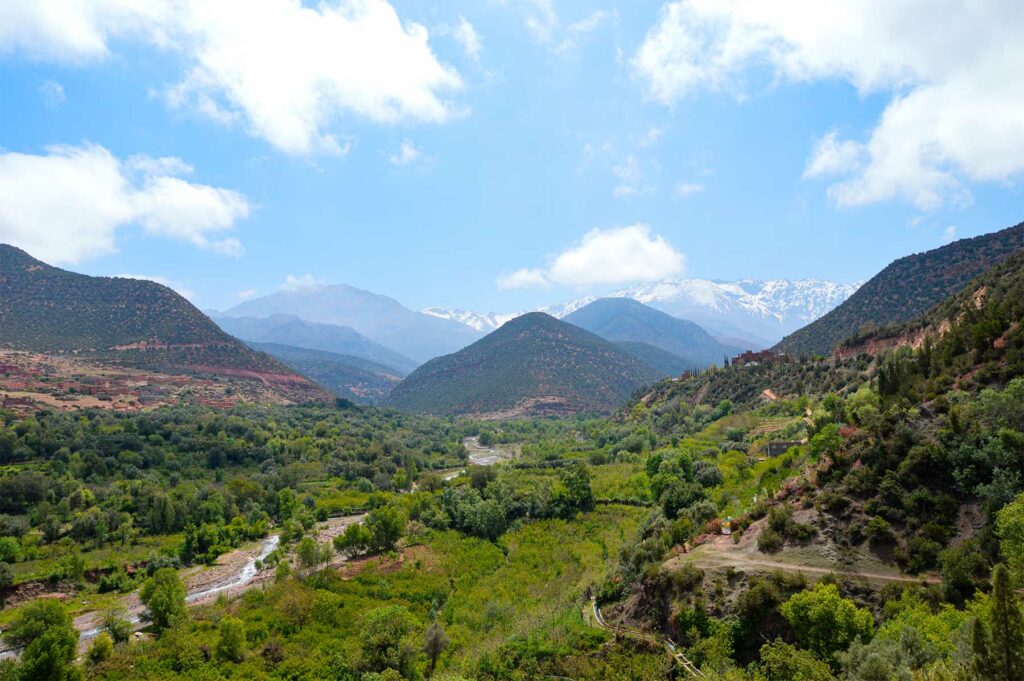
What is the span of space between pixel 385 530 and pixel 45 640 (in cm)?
2775

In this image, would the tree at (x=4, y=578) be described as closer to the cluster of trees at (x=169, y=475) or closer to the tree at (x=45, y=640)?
the cluster of trees at (x=169, y=475)

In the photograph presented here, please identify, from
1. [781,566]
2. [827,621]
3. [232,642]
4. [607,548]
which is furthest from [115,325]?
[827,621]

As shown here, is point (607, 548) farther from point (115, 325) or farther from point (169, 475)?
point (115, 325)

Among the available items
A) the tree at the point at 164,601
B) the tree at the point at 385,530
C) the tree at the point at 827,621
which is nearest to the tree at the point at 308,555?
the tree at the point at 385,530

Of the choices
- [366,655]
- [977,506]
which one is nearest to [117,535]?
[366,655]

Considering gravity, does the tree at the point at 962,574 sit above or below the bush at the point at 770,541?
above

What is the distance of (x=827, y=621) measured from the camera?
80.9 ft

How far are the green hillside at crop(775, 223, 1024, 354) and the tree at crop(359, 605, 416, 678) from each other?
3642 inches

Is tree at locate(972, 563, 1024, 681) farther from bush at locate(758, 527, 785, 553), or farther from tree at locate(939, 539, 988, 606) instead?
bush at locate(758, 527, 785, 553)

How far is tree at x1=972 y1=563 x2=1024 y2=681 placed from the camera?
15.3 meters

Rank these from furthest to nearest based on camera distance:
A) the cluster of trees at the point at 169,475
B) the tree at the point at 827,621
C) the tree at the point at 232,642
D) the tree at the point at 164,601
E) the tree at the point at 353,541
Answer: the cluster of trees at the point at 169,475, the tree at the point at 353,541, the tree at the point at 164,601, the tree at the point at 232,642, the tree at the point at 827,621

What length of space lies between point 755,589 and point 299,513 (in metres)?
57.4

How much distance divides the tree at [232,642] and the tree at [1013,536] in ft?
133

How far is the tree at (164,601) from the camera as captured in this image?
133 feet
